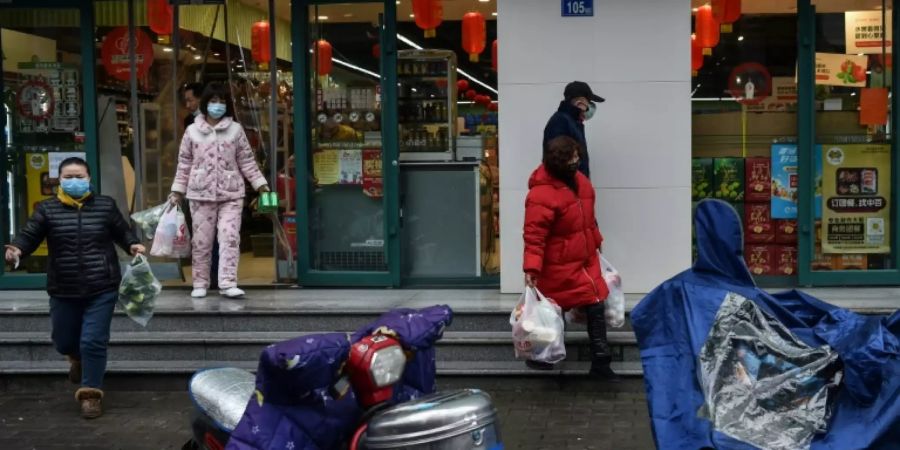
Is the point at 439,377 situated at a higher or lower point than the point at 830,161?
lower

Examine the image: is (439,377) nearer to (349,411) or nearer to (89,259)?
(89,259)

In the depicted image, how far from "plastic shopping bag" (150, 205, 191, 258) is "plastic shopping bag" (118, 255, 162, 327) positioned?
1496 millimetres

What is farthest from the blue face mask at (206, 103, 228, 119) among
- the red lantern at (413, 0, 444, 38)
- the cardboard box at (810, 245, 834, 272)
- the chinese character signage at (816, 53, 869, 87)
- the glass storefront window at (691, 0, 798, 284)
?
the cardboard box at (810, 245, 834, 272)

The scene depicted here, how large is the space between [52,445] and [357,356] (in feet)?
13.3

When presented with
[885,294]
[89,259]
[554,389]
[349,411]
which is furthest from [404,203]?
[349,411]

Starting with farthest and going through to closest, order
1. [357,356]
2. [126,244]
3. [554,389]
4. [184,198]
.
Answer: [184,198], [554,389], [126,244], [357,356]

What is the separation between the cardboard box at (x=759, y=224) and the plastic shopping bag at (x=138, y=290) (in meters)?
5.24

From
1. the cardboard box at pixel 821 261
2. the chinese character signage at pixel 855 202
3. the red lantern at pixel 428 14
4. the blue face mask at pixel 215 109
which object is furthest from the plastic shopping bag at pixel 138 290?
the chinese character signage at pixel 855 202

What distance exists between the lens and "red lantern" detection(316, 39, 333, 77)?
1076 cm

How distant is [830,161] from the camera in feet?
34.4

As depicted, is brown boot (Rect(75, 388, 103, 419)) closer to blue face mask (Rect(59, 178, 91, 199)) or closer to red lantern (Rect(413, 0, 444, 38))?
blue face mask (Rect(59, 178, 91, 199))

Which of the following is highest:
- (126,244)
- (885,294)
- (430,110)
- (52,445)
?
(430,110)

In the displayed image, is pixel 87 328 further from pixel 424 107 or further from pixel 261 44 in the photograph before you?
pixel 424 107

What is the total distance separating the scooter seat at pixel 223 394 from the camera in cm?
491
